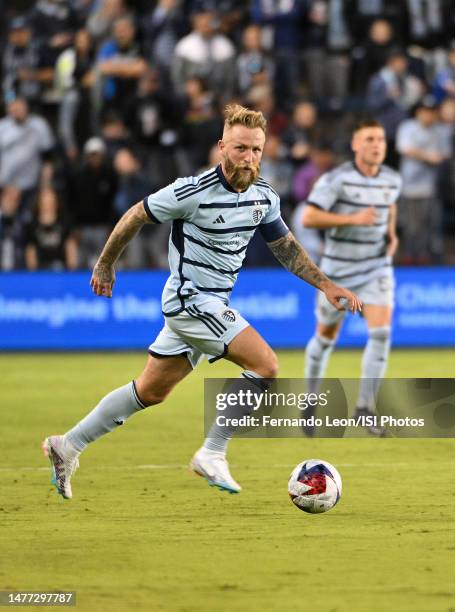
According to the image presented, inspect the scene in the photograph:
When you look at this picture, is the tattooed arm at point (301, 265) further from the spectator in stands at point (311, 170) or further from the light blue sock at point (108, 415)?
the spectator in stands at point (311, 170)

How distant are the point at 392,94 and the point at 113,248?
11.2m

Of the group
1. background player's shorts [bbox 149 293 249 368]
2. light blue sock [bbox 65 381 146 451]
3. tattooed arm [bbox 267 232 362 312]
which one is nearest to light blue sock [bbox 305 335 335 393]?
tattooed arm [bbox 267 232 362 312]

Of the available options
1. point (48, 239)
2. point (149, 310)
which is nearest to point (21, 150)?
point (48, 239)

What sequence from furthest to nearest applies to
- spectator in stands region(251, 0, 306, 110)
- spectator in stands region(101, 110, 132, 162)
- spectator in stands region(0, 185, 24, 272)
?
1. spectator in stands region(251, 0, 306, 110)
2. spectator in stands region(101, 110, 132, 162)
3. spectator in stands region(0, 185, 24, 272)

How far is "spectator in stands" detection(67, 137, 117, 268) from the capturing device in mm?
17078

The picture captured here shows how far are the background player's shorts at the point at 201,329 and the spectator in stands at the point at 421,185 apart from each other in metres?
9.85

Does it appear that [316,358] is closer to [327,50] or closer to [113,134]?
[113,134]

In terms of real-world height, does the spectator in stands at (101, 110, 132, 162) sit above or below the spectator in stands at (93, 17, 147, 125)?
below

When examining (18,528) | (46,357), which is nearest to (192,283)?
(18,528)

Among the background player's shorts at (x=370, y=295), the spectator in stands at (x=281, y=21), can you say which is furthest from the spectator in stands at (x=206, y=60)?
the background player's shorts at (x=370, y=295)

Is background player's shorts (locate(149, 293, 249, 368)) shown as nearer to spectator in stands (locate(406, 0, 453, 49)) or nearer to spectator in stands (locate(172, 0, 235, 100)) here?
spectator in stands (locate(172, 0, 235, 100))

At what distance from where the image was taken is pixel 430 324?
16.6 metres

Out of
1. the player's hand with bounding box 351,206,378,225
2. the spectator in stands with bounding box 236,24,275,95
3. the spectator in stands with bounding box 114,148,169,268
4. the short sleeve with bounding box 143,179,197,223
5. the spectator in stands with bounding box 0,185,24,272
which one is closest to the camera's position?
the short sleeve with bounding box 143,179,197,223

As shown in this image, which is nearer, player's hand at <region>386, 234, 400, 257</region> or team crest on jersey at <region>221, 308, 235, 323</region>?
team crest on jersey at <region>221, 308, 235, 323</region>
